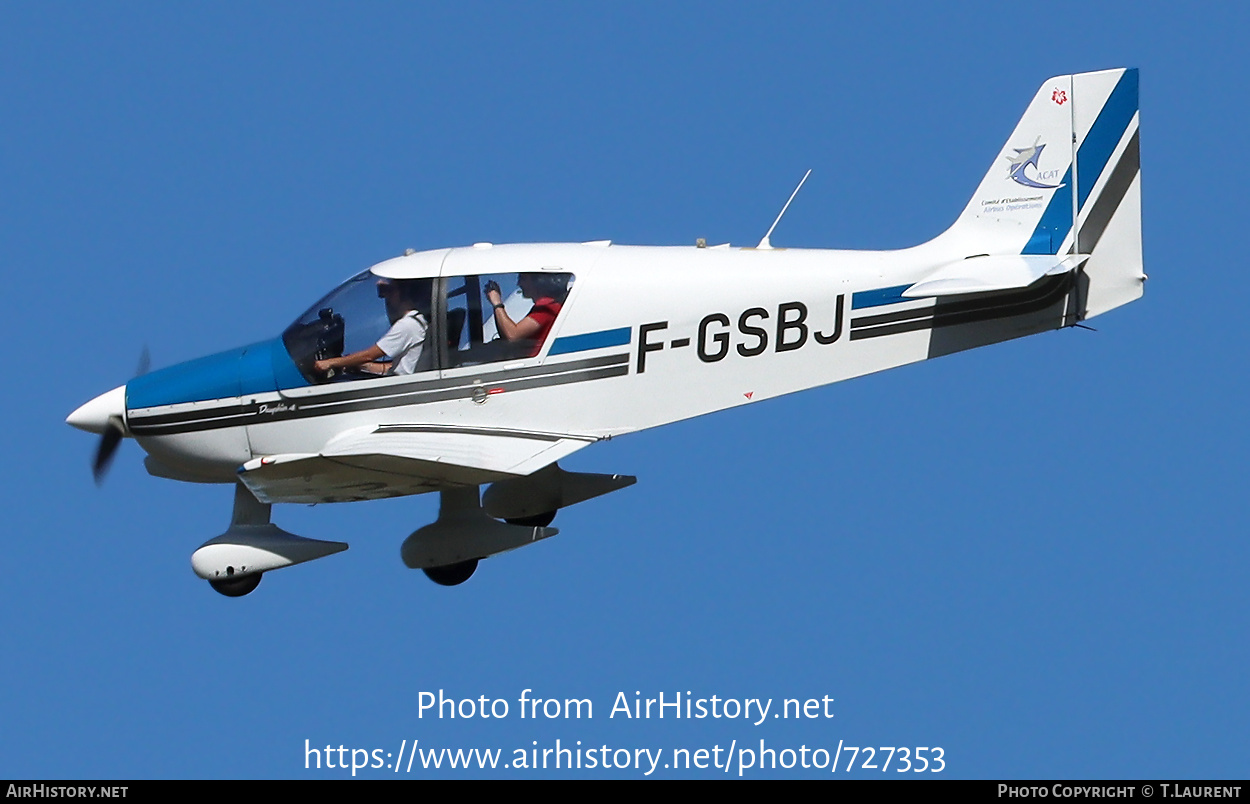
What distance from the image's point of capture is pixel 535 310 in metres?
12.2

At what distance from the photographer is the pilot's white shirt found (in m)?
12.3

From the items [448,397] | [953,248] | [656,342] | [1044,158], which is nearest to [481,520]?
[448,397]

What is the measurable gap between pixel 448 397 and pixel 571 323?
96 cm

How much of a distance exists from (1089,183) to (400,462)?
470 cm

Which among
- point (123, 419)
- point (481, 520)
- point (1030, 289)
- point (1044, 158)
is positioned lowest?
point (481, 520)

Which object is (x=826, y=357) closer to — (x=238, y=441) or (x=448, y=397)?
(x=448, y=397)

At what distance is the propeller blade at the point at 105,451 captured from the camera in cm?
1274

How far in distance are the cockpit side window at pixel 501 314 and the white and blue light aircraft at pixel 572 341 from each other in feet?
0.04

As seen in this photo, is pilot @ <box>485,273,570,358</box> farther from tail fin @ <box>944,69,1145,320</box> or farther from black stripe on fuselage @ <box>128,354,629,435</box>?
tail fin @ <box>944,69,1145,320</box>

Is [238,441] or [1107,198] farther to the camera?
[238,441]

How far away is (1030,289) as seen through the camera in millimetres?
11695

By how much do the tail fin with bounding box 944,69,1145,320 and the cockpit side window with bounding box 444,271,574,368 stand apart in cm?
301

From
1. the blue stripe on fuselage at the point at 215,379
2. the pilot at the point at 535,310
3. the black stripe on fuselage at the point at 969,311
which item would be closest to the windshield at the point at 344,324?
the blue stripe on fuselage at the point at 215,379

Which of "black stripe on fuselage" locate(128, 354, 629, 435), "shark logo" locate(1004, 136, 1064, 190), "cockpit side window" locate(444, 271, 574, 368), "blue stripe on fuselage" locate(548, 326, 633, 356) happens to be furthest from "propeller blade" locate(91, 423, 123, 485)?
"shark logo" locate(1004, 136, 1064, 190)
